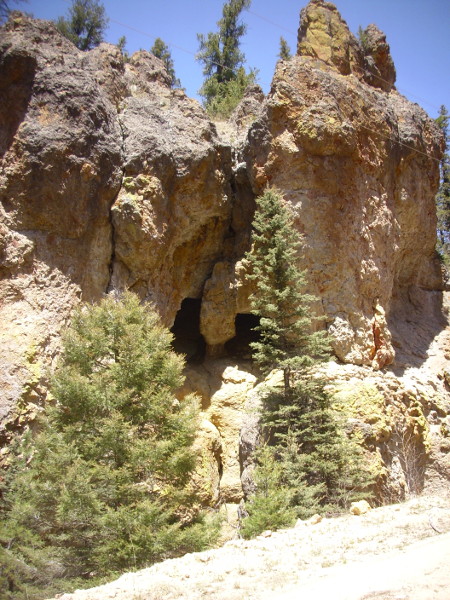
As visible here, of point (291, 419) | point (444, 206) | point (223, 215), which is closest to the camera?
point (291, 419)

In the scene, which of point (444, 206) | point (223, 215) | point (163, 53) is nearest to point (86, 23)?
point (163, 53)

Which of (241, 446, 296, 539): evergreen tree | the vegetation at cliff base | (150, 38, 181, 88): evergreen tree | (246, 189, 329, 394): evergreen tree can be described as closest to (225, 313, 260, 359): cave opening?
the vegetation at cliff base

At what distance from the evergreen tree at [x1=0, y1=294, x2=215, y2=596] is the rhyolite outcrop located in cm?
261

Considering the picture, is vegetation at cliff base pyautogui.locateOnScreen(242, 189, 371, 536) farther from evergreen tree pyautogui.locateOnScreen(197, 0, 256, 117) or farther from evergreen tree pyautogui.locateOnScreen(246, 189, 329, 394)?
evergreen tree pyautogui.locateOnScreen(197, 0, 256, 117)

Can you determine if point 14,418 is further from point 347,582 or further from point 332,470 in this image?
point 347,582

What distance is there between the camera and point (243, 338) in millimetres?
18141

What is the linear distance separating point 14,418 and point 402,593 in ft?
28.9

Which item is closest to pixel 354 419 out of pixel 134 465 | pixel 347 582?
pixel 134 465

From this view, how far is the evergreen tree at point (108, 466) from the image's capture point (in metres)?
7.50

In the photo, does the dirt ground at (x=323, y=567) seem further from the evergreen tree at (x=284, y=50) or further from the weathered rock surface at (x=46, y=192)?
the evergreen tree at (x=284, y=50)

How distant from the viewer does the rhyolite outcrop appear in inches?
480

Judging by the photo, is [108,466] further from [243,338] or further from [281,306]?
[243,338]

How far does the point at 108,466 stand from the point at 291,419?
484cm

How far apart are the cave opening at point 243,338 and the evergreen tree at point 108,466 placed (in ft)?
26.1
